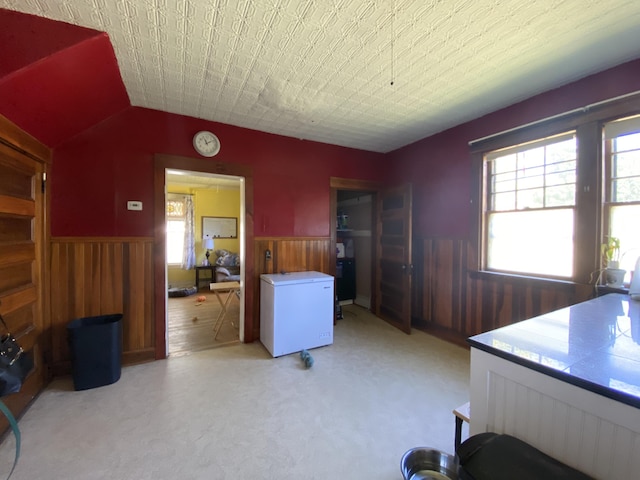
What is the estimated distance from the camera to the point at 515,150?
2750 millimetres

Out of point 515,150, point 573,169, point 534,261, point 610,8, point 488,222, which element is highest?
point 610,8

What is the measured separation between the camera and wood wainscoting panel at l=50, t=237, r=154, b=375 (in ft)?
8.29

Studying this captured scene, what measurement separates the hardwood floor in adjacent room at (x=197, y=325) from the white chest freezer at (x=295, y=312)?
63 cm

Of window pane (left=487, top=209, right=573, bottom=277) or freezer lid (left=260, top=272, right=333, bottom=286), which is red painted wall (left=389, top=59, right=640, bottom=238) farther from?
freezer lid (left=260, top=272, right=333, bottom=286)

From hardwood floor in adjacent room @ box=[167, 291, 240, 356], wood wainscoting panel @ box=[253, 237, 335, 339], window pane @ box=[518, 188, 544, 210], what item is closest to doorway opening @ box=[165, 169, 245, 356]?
hardwood floor in adjacent room @ box=[167, 291, 240, 356]

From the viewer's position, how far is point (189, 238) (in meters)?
6.51

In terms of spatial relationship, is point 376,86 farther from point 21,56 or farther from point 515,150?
point 21,56

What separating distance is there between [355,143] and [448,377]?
3072 millimetres

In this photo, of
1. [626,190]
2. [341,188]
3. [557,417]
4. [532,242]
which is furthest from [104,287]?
[626,190]

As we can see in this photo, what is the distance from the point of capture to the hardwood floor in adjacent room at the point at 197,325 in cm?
325

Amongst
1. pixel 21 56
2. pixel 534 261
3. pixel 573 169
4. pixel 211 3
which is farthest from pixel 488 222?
pixel 21 56

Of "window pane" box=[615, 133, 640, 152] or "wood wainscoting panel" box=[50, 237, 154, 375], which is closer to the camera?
"window pane" box=[615, 133, 640, 152]

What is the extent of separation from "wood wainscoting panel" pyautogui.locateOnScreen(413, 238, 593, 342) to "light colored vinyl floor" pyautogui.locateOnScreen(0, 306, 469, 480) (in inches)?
21.0

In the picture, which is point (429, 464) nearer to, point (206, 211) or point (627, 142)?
point (627, 142)
